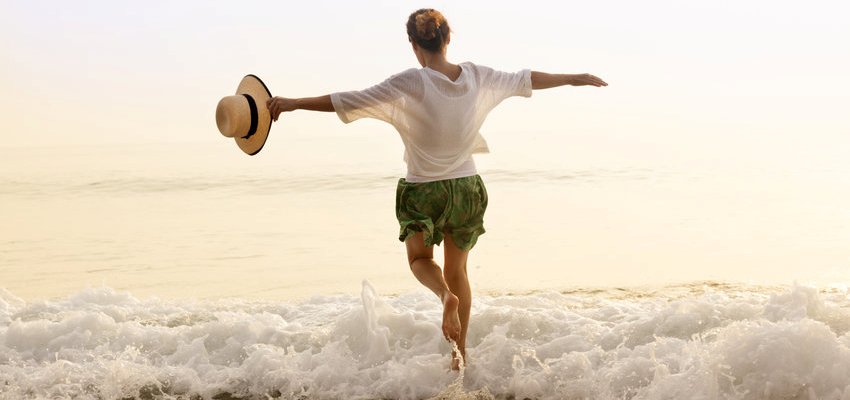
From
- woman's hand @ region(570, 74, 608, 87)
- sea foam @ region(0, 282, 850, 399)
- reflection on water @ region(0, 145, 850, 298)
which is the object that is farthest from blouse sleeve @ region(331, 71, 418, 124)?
reflection on water @ region(0, 145, 850, 298)

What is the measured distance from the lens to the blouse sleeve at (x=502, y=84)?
15.9 feet

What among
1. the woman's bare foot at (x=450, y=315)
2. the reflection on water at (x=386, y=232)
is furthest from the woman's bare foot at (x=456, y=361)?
the reflection on water at (x=386, y=232)

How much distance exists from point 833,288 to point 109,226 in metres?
9.01

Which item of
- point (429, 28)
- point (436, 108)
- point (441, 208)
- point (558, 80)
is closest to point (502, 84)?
point (558, 80)

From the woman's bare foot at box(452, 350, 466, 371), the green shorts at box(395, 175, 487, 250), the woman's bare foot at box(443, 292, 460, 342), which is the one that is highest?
the green shorts at box(395, 175, 487, 250)

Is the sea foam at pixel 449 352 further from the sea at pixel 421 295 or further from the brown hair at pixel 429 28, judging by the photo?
the brown hair at pixel 429 28

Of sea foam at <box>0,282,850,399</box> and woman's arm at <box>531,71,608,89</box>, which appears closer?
sea foam at <box>0,282,850,399</box>

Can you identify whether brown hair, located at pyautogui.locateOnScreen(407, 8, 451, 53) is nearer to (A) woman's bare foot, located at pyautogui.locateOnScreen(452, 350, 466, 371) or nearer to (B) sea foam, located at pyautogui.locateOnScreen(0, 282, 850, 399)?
(A) woman's bare foot, located at pyautogui.locateOnScreen(452, 350, 466, 371)

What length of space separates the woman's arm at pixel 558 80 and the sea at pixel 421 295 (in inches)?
51.1

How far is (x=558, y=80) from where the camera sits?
16.0 ft

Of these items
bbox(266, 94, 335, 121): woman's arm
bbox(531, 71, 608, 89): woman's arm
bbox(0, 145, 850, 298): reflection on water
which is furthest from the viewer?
bbox(0, 145, 850, 298): reflection on water

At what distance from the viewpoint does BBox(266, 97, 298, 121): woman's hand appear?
4.46 m

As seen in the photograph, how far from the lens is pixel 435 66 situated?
4711 millimetres

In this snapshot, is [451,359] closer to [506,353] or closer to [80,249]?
[506,353]
